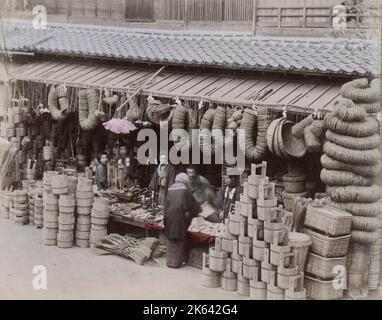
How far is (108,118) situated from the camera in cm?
1591

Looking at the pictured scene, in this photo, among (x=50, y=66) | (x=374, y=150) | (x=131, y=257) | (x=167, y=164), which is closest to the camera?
(x=374, y=150)

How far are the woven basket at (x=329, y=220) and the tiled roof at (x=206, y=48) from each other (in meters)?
2.72

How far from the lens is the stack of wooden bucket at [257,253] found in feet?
36.3

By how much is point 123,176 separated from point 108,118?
5.06ft

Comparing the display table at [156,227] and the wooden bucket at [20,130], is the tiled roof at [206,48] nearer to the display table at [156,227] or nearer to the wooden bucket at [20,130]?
the wooden bucket at [20,130]

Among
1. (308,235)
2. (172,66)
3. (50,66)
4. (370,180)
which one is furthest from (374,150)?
(50,66)

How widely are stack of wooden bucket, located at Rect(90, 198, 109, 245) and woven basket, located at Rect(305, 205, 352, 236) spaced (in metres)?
4.68

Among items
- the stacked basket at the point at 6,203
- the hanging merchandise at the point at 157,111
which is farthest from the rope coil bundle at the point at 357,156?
the stacked basket at the point at 6,203

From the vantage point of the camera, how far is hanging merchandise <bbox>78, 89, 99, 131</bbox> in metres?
15.7

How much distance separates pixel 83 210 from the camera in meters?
14.2

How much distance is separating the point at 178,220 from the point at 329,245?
3.18m

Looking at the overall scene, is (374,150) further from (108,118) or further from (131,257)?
(108,118)

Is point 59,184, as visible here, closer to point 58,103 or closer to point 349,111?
point 58,103
